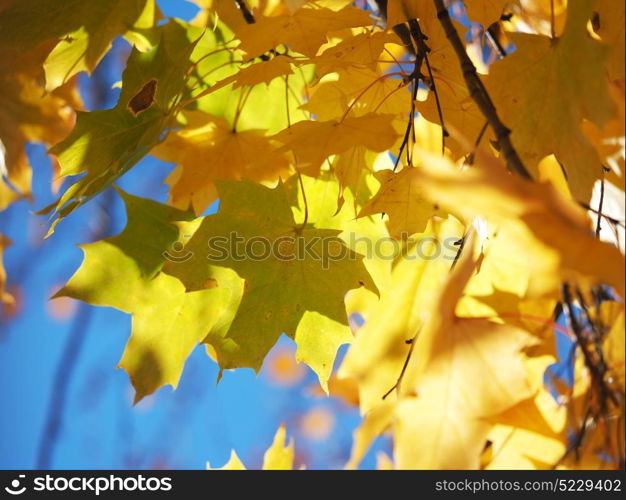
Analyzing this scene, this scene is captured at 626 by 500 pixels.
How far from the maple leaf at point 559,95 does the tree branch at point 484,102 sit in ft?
0.21

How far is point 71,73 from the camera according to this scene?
960 mm

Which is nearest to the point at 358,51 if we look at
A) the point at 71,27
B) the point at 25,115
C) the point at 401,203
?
the point at 401,203

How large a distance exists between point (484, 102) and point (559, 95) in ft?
0.31

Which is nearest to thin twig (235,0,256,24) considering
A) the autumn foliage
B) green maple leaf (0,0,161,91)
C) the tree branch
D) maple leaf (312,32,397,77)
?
the autumn foliage

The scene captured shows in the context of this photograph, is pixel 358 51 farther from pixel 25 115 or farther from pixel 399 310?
pixel 25 115

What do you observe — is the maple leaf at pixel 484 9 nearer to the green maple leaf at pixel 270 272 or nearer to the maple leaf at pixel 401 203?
the maple leaf at pixel 401 203

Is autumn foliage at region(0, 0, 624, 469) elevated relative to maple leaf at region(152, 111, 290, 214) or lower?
lower

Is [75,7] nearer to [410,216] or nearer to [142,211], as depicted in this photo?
[142,211]

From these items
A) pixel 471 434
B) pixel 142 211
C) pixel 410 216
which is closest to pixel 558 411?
pixel 410 216

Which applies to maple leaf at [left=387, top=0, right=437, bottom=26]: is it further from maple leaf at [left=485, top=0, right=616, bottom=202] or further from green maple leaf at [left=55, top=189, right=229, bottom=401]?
green maple leaf at [left=55, top=189, right=229, bottom=401]

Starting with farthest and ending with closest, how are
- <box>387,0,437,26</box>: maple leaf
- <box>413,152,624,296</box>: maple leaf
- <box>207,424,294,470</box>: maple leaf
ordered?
1. <box>207,424,294,470</box>: maple leaf
2. <box>387,0,437,26</box>: maple leaf
3. <box>413,152,624,296</box>: maple leaf

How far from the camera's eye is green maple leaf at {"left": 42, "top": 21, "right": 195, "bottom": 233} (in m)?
0.82

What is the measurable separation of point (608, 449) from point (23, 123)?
120cm

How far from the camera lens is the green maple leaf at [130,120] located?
2.70 feet
